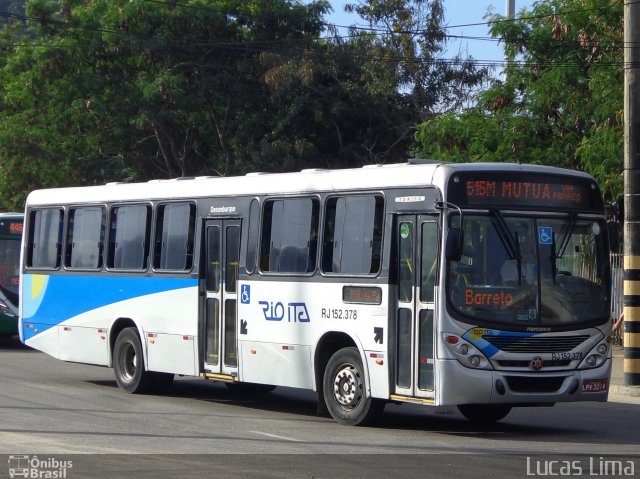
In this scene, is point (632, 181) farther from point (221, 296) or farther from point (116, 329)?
point (116, 329)

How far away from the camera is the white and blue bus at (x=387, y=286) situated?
12.3 meters

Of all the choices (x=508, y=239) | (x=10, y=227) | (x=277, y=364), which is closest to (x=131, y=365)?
(x=277, y=364)

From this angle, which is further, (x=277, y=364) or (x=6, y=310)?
(x=6, y=310)

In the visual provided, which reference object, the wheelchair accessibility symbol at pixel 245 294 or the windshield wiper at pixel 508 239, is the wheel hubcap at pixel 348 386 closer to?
the wheelchair accessibility symbol at pixel 245 294

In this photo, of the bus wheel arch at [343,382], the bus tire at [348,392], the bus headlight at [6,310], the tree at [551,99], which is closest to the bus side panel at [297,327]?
the bus wheel arch at [343,382]

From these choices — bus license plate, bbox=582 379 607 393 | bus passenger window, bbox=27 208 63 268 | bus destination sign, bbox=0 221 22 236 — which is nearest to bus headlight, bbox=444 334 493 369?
bus license plate, bbox=582 379 607 393

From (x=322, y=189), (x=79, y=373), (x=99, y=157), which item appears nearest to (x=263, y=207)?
(x=322, y=189)

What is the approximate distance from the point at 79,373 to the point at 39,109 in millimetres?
18915

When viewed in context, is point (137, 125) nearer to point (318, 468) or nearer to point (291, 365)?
point (291, 365)

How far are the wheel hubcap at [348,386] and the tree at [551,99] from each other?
11.7 meters

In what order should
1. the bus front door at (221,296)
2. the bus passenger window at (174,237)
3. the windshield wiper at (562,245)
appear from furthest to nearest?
the bus passenger window at (174,237) → the bus front door at (221,296) → the windshield wiper at (562,245)

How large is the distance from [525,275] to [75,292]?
8372 millimetres

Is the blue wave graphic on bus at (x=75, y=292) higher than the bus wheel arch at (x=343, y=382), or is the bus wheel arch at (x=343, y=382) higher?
the blue wave graphic on bus at (x=75, y=292)

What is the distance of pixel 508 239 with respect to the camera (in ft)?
41.2
